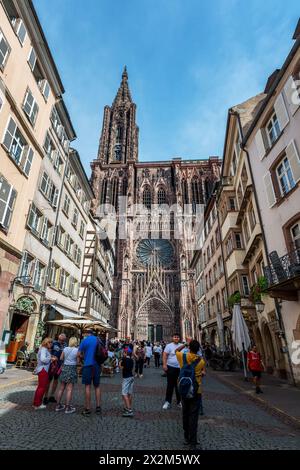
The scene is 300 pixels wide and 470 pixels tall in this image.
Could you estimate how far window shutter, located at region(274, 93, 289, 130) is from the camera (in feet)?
38.3

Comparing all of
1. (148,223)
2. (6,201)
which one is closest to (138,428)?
(6,201)

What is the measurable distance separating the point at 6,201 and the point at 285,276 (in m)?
12.0

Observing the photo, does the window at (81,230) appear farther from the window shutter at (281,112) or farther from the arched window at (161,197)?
the arched window at (161,197)

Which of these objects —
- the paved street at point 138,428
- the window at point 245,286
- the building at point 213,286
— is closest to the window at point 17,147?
the paved street at point 138,428

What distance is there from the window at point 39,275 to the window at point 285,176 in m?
13.5

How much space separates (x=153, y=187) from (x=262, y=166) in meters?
47.2

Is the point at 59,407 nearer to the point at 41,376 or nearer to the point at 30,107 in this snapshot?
the point at 41,376

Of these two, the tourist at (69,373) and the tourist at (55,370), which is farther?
the tourist at (55,370)

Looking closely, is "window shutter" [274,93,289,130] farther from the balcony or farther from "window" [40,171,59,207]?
"window" [40,171,59,207]

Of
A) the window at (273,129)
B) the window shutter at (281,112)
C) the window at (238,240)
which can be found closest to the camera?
the window shutter at (281,112)

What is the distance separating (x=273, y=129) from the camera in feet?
43.4

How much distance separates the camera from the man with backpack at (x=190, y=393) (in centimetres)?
411

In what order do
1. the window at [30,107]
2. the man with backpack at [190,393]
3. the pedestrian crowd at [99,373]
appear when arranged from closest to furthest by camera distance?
1. the man with backpack at [190,393]
2. the pedestrian crowd at [99,373]
3. the window at [30,107]
